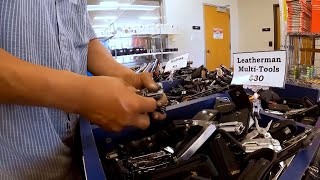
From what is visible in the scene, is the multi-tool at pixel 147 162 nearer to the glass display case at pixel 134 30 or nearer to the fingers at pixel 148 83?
the fingers at pixel 148 83

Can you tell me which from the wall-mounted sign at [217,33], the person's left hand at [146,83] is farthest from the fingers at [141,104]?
the wall-mounted sign at [217,33]

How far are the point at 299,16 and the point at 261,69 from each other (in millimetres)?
1465

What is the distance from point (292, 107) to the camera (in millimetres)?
1227

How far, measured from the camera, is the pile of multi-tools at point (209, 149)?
1.68ft

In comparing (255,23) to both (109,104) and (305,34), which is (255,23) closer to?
(305,34)

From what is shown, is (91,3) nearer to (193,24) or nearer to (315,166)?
(193,24)

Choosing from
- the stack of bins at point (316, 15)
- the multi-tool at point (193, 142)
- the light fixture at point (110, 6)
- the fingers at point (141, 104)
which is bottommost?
the multi-tool at point (193, 142)

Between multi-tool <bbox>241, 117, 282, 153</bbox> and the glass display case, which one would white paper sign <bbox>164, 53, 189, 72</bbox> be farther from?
the glass display case

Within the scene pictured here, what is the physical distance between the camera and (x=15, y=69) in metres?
0.37

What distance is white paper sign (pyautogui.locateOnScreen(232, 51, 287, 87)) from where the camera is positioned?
3.77 ft

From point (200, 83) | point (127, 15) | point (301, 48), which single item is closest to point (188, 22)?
point (127, 15)

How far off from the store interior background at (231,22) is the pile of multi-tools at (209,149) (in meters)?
5.37

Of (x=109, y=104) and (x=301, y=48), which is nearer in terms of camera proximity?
(x=109, y=104)

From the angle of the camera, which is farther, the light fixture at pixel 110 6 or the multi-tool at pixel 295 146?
the light fixture at pixel 110 6
